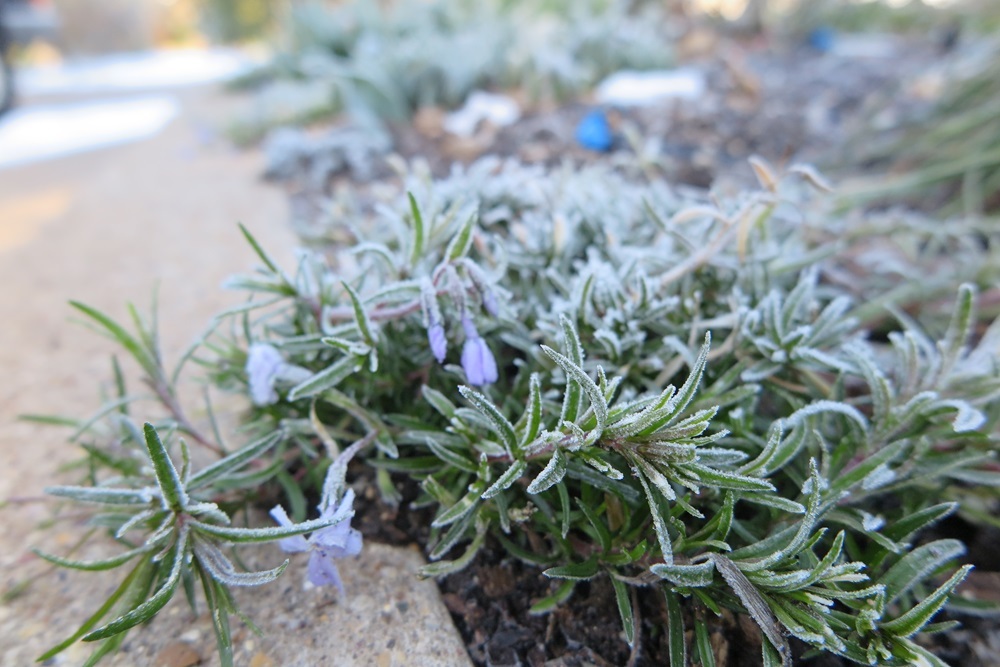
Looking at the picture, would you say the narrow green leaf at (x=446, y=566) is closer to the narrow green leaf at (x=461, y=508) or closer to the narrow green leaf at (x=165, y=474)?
the narrow green leaf at (x=461, y=508)

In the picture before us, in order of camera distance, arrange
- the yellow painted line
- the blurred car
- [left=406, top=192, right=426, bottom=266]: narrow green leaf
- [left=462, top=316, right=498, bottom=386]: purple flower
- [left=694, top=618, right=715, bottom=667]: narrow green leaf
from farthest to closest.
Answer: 1. the blurred car
2. the yellow painted line
3. [left=406, top=192, right=426, bottom=266]: narrow green leaf
4. [left=462, top=316, right=498, bottom=386]: purple flower
5. [left=694, top=618, right=715, bottom=667]: narrow green leaf

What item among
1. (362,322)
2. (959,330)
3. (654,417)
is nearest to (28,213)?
(362,322)

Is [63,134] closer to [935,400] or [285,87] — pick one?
[285,87]

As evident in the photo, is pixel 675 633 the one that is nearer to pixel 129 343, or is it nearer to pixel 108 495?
pixel 108 495

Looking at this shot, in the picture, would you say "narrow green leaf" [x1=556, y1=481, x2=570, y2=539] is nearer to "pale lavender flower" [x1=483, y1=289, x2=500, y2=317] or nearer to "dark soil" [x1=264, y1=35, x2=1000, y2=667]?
"dark soil" [x1=264, y1=35, x2=1000, y2=667]

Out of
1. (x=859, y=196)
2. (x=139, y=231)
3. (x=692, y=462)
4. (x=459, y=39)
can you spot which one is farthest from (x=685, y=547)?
(x=459, y=39)

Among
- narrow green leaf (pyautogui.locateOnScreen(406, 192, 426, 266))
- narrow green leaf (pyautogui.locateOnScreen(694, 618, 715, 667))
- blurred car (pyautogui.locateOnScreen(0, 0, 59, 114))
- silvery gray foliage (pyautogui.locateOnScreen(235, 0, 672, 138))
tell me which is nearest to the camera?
narrow green leaf (pyautogui.locateOnScreen(694, 618, 715, 667))

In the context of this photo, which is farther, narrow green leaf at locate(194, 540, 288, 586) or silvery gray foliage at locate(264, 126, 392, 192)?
silvery gray foliage at locate(264, 126, 392, 192)

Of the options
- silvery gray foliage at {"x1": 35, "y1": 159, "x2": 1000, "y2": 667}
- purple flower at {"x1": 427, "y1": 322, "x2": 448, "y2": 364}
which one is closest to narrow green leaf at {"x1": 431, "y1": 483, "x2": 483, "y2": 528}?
silvery gray foliage at {"x1": 35, "y1": 159, "x2": 1000, "y2": 667}
